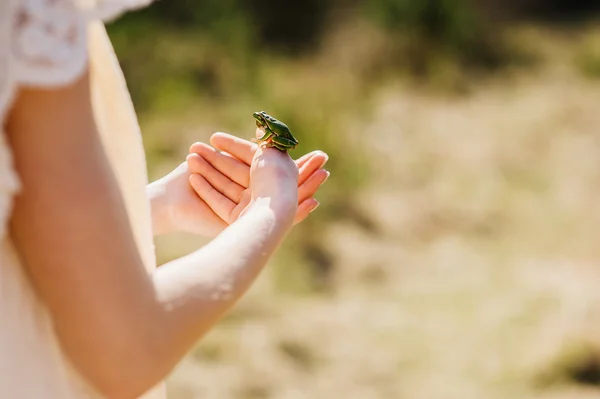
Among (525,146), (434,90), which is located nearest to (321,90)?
(434,90)

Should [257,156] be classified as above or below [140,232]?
above

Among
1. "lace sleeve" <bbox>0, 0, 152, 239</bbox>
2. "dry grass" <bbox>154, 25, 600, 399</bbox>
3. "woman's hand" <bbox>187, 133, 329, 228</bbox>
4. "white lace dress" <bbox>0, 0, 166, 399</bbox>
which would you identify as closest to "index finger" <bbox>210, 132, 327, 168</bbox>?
"woman's hand" <bbox>187, 133, 329, 228</bbox>

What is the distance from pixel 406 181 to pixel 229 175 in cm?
358

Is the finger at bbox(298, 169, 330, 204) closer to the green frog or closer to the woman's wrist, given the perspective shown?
A: the green frog

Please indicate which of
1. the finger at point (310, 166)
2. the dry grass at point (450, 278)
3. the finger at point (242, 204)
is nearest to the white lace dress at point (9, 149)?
the finger at point (242, 204)

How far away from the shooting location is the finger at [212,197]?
3.51ft

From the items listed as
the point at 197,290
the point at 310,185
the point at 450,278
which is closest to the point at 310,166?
the point at 310,185

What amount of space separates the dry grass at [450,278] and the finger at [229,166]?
2.01 metres

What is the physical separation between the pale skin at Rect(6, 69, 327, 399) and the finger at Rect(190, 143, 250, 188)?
11.2 inches

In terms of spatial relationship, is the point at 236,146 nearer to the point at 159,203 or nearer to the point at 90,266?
the point at 159,203

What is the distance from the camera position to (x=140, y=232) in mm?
855

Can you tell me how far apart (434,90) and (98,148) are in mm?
5089

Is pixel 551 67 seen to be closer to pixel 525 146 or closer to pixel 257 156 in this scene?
pixel 525 146

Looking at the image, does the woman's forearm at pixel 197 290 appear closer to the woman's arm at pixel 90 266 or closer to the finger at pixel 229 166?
the woman's arm at pixel 90 266
